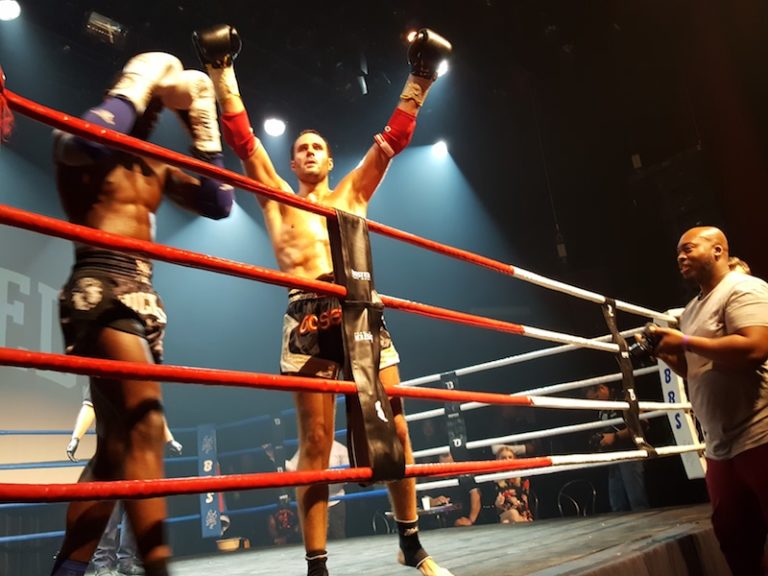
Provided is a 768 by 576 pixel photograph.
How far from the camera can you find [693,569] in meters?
2.09

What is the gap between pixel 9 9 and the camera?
5.03 meters

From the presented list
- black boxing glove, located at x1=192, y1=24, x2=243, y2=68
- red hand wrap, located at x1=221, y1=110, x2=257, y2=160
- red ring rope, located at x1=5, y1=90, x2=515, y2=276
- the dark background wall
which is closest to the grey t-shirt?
red ring rope, located at x1=5, y1=90, x2=515, y2=276

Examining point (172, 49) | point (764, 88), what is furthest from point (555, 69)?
point (172, 49)

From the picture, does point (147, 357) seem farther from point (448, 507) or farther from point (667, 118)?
point (667, 118)

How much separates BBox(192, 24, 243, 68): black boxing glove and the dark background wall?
3.83 m

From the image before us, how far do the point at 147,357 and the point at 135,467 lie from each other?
210 mm

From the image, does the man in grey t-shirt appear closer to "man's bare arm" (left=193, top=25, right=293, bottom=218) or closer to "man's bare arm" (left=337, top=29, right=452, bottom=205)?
"man's bare arm" (left=337, top=29, right=452, bottom=205)

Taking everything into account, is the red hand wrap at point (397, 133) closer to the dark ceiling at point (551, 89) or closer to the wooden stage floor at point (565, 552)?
the wooden stage floor at point (565, 552)

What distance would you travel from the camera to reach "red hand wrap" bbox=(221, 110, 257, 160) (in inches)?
71.9

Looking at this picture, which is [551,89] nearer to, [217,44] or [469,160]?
[469,160]

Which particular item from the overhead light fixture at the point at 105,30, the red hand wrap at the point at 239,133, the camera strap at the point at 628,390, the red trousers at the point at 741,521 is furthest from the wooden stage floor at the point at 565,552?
the overhead light fixture at the point at 105,30

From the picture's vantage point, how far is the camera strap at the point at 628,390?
7.96 feet

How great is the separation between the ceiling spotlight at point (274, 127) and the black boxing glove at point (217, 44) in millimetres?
5135

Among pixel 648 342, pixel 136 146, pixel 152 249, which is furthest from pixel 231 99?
pixel 648 342
